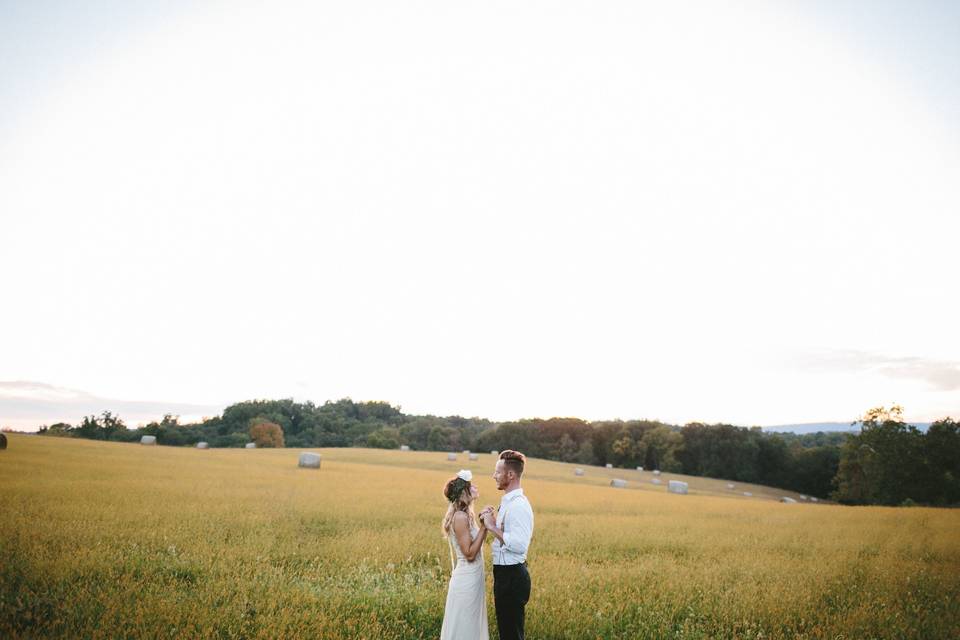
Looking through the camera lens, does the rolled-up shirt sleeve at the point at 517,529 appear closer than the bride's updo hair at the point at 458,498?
Yes

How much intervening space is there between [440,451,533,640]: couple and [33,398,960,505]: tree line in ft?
215

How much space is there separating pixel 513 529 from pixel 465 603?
1198 mm

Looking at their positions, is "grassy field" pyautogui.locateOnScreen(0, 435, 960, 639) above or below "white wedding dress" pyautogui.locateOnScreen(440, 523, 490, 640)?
below

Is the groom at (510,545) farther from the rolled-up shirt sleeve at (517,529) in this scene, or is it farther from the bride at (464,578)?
the bride at (464,578)

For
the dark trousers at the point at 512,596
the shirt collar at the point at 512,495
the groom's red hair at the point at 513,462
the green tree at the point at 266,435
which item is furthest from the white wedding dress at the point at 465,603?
the green tree at the point at 266,435

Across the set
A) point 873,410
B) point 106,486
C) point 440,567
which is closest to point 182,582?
point 440,567

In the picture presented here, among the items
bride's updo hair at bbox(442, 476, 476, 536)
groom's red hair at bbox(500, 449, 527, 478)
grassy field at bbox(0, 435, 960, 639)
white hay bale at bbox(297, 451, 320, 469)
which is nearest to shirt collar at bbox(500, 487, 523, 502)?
groom's red hair at bbox(500, 449, 527, 478)

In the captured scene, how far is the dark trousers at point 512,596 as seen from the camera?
6656mm

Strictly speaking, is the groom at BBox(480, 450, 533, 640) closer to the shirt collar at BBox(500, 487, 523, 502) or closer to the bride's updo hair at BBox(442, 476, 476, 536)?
the shirt collar at BBox(500, 487, 523, 502)

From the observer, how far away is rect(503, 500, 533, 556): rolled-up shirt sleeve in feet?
21.3

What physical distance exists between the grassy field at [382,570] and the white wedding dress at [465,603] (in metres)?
2.26

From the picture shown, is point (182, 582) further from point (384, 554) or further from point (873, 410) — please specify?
point (873, 410)

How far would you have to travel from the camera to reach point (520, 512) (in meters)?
6.52

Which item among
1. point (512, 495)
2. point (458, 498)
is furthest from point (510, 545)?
point (458, 498)
